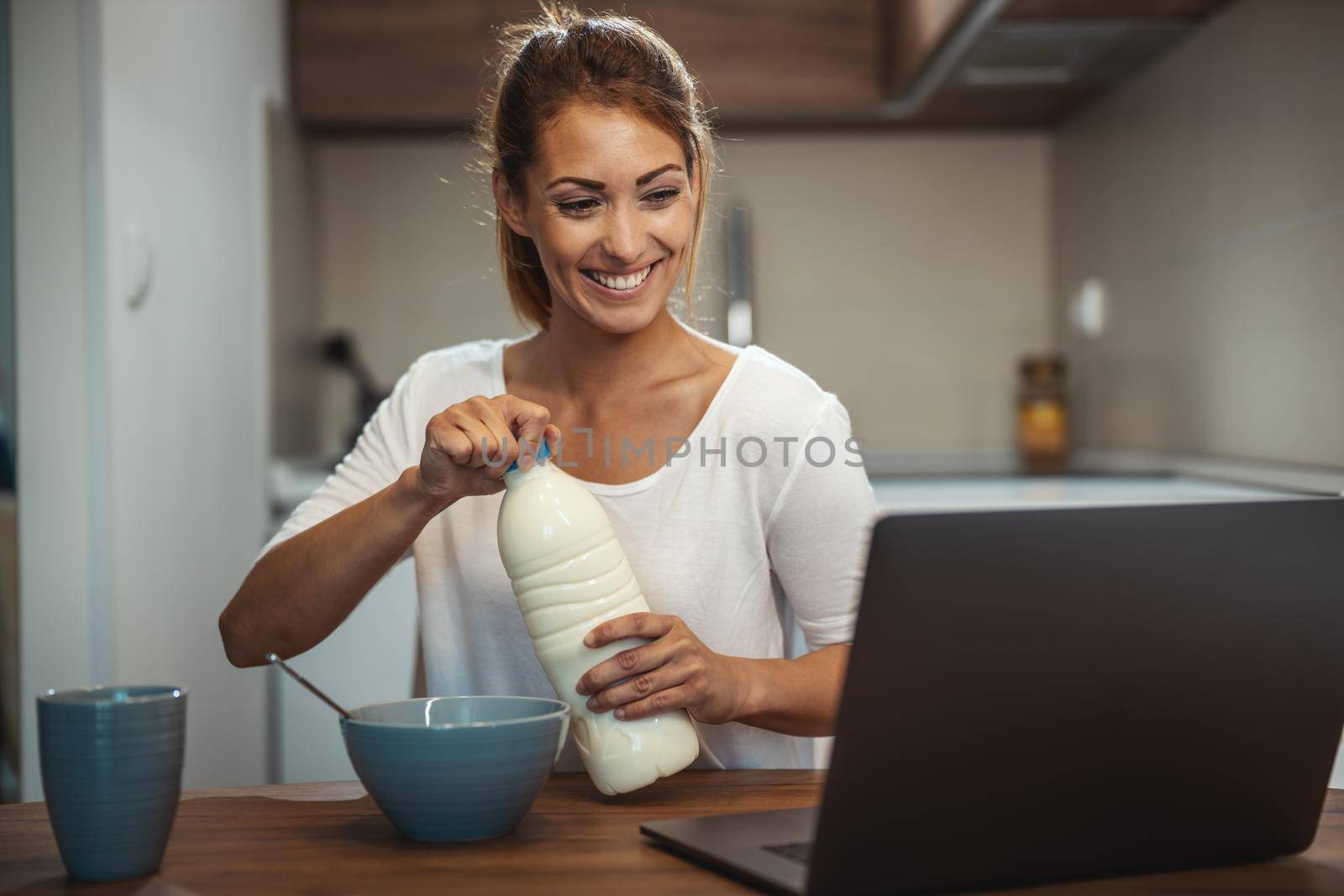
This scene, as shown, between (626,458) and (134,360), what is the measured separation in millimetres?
940

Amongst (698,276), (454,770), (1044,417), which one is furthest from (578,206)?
(1044,417)

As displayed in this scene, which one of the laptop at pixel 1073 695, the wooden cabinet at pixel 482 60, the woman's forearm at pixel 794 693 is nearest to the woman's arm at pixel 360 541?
the woman's forearm at pixel 794 693

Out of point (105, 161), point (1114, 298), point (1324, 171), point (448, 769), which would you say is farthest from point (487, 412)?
point (1114, 298)

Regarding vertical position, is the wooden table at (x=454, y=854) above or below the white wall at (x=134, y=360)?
below

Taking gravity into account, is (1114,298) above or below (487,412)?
above

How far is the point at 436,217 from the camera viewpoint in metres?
3.20

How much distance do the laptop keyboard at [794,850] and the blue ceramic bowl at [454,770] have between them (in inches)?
5.6

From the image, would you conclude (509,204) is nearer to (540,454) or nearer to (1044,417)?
(540,454)

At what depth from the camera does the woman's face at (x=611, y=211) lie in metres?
1.21

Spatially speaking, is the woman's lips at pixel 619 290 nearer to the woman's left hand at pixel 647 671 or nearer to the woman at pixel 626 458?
the woman at pixel 626 458

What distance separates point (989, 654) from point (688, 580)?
0.64 metres

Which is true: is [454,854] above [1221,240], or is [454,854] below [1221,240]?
below

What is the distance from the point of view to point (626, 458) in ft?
4.28

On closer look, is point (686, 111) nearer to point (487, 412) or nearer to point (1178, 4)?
point (487, 412)
